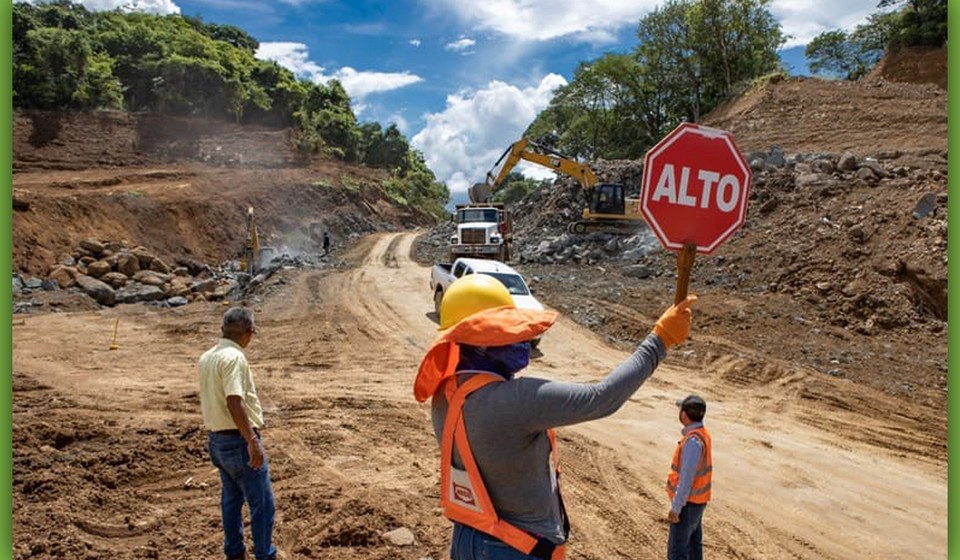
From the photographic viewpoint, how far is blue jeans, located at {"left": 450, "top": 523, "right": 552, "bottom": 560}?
88.0 inches

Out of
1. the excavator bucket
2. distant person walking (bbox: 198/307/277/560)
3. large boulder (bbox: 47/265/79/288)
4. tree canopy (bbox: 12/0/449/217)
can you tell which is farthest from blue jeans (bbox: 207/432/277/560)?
tree canopy (bbox: 12/0/449/217)

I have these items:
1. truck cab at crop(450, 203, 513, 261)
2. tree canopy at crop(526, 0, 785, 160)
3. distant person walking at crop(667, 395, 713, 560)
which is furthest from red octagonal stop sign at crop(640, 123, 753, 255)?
tree canopy at crop(526, 0, 785, 160)

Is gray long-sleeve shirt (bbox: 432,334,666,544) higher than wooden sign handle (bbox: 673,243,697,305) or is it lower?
lower

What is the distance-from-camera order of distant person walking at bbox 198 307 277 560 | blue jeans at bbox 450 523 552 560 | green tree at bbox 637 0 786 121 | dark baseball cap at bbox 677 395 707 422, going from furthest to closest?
green tree at bbox 637 0 786 121 < dark baseball cap at bbox 677 395 707 422 < distant person walking at bbox 198 307 277 560 < blue jeans at bbox 450 523 552 560

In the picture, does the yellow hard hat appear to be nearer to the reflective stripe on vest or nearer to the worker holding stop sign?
the reflective stripe on vest

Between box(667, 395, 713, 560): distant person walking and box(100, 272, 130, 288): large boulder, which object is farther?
box(100, 272, 130, 288): large boulder

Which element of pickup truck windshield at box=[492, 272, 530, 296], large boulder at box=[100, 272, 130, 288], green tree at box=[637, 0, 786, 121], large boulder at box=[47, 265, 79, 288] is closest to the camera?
pickup truck windshield at box=[492, 272, 530, 296]

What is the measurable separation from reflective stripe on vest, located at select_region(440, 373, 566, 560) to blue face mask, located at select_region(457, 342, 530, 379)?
4 cm

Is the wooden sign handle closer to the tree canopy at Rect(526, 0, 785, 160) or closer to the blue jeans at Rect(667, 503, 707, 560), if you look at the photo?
the blue jeans at Rect(667, 503, 707, 560)

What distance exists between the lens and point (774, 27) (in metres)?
41.8

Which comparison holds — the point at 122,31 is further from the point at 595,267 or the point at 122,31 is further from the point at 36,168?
the point at 595,267

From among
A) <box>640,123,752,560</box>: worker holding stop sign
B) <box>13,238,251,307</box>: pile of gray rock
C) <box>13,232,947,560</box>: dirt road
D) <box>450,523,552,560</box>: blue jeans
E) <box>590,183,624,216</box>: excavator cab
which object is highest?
<box>590,183,624,216</box>: excavator cab

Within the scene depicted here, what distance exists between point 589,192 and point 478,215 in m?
5.62

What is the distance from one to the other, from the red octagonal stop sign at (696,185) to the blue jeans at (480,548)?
1.22m
